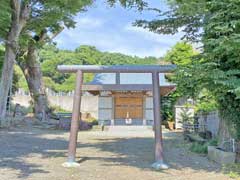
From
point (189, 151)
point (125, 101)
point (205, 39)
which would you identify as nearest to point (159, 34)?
point (205, 39)

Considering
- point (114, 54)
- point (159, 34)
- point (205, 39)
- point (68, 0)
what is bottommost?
point (205, 39)

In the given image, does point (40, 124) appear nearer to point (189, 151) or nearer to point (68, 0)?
point (68, 0)

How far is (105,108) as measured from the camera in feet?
80.7

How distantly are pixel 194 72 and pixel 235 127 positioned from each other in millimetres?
2153

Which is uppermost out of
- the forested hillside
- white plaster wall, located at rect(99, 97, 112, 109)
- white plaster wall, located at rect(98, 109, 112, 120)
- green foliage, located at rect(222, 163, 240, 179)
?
the forested hillside

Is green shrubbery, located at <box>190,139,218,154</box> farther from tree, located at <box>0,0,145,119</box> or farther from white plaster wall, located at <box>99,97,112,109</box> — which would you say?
white plaster wall, located at <box>99,97,112,109</box>

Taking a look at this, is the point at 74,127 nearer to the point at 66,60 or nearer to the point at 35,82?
the point at 35,82

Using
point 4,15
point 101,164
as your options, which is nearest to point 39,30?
point 4,15

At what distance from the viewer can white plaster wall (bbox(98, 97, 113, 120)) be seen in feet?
80.2

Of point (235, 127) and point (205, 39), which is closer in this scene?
point (205, 39)

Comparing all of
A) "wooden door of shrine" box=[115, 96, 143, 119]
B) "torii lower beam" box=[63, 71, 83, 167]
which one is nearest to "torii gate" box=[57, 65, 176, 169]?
"torii lower beam" box=[63, 71, 83, 167]

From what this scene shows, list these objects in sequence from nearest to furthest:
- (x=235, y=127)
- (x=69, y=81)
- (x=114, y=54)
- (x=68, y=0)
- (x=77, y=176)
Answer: (x=77, y=176) < (x=235, y=127) < (x=68, y=0) < (x=69, y=81) < (x=114, y=54)

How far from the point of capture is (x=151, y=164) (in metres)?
8.52

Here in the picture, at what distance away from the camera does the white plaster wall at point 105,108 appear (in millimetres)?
24453
